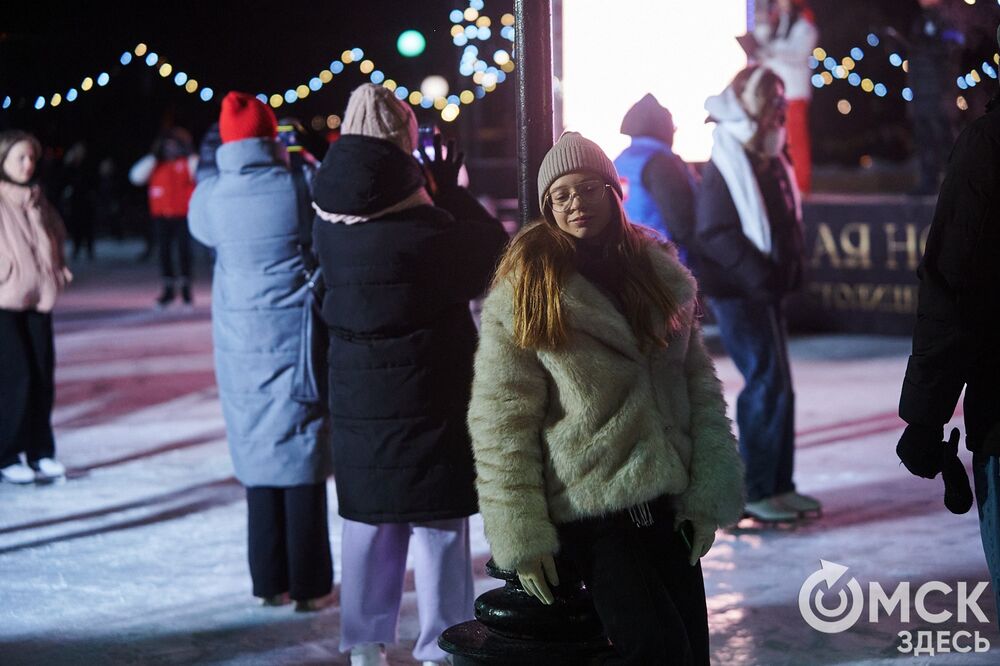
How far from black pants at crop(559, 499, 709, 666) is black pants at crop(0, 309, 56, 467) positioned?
5.20 metres

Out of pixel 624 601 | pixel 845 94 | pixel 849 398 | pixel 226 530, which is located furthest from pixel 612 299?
pixel 845 94

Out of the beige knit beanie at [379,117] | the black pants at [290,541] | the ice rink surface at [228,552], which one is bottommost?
the ice rink surface at [228,552]

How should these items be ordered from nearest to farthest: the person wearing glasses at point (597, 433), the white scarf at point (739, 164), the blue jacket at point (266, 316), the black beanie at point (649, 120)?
1. the person wearing glasses at point (597, 433)
2. the blue jacket at point (266, 316)
3. the white scarf at point (739, 164)
4. the black beanie at point (649, 120)

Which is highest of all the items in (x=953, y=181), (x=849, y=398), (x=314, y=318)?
(x=953, y=181)

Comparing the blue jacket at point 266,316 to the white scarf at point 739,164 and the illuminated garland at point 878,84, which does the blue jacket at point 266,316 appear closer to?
the white scarf at point 739,164

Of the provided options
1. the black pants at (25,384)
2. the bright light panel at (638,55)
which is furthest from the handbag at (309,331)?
the black pants at (25,384)

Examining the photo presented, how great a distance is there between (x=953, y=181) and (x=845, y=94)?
23.6m

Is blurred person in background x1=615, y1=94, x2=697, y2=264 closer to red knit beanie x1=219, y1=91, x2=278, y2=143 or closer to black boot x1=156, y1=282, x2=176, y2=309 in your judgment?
red knit beanie x1=219, y1=91, x2=278, y2=143

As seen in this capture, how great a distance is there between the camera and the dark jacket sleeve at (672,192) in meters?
6.70

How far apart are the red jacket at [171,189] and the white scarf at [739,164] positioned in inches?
394

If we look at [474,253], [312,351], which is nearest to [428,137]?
[474,253]

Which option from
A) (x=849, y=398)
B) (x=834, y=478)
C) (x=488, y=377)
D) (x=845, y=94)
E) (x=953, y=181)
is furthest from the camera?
(x=845, y=94)

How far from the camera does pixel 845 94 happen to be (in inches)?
1017

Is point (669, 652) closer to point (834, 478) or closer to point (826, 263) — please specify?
point (834, 478)
